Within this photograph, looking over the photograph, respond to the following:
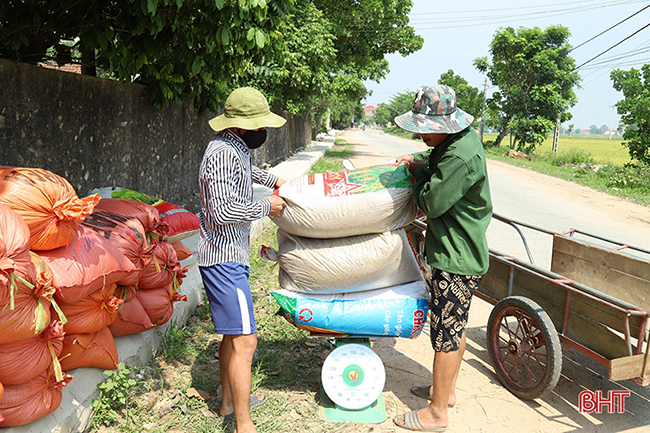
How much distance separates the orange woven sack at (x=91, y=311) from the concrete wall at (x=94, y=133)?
5.88 ft

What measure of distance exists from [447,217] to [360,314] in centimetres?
81

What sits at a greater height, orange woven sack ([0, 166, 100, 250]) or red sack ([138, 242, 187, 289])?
orange woven sack ([0, 166, 100, 250])

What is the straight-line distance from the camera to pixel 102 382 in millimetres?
2850

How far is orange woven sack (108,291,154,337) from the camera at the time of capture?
3.11 metres

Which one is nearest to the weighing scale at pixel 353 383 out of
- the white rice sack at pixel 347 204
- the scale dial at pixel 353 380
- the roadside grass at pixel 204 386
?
the scale dial at pixel 353 380

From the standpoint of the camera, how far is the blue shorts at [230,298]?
2.68m

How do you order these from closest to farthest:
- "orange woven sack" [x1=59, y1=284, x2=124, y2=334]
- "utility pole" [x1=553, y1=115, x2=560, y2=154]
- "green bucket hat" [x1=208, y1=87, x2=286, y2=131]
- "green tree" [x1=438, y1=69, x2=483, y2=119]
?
1. "orange woven sack" [x1=59, y1=284, x2=124, y2=334]
2. "green bucket hat" [x1=208, y1=87, x2=286, y2=131]
3. "utility pole" [x1=553, y1=115, x2=560, y2=154]
4. "green tree" [x1=438, y1=69, x2=483, y2=119]

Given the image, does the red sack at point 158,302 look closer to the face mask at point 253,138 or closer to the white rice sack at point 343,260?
the white rice sack at point 343,260

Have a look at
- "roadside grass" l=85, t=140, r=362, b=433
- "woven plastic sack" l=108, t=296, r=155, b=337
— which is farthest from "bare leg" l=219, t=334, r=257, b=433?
"woven plastic sack" l=108, t=296, r=155, b=337

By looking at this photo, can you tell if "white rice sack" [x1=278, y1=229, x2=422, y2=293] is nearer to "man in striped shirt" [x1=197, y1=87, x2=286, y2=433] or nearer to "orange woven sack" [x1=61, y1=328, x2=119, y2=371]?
"man in striped shirt" [x1=197, y1=87, x2=286, y2=433]

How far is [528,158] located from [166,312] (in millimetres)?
23404

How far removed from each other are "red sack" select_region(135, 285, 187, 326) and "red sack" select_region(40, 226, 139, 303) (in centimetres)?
54

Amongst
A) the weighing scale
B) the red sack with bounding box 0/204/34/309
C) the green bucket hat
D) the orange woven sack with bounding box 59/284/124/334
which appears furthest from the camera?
the weighing scale

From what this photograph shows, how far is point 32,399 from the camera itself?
88.7 inches
